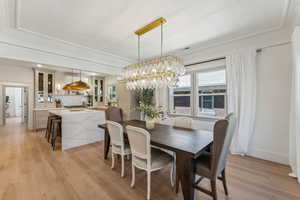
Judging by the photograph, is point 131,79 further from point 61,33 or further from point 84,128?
point 84,128

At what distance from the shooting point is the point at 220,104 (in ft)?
11.8

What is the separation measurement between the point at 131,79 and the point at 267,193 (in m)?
3.02

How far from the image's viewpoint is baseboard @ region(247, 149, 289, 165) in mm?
2656

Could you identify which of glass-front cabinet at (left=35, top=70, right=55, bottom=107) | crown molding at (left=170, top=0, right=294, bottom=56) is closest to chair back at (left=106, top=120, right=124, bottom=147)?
crown molding at (left=170, top=0, right=294, bottom=56)

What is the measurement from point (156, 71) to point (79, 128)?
287cm

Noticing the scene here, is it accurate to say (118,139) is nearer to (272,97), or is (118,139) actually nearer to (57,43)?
(57,43)

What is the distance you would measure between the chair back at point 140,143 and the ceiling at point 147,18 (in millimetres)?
1900

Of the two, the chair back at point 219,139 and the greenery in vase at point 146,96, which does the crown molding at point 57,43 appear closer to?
the greenery in vase at point 146,96

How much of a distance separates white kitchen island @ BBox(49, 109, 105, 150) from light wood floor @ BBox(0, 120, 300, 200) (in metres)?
0.55

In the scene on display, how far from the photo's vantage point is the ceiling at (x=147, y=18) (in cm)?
199

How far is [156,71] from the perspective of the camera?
8.35ft

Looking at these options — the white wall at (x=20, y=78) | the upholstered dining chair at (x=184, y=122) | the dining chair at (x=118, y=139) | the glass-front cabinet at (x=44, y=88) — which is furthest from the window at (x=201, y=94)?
the white wall at (x=20, y=78)

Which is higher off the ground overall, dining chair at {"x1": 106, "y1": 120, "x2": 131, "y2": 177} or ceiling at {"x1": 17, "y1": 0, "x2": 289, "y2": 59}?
ceiling at {"x1": 17, "y1": 0, "x2": 289, "y2": 59}

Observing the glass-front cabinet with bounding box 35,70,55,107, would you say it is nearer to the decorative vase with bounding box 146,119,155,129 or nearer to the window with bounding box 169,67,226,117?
the window with bounding box 169,67,226,117
